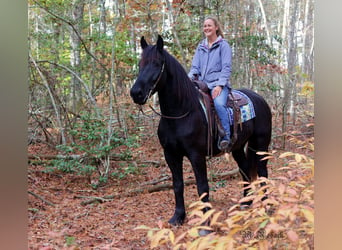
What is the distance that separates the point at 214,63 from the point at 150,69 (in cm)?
60

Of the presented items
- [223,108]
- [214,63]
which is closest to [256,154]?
[223,108]

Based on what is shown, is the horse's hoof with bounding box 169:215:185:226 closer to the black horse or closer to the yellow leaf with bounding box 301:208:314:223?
the black horse

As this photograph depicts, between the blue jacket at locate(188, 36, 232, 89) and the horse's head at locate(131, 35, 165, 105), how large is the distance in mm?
469

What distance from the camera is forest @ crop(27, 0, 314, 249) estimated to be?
290 centimetres

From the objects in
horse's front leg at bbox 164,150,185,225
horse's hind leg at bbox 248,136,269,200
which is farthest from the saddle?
horse's hind leg at bbox 248,136,269,200

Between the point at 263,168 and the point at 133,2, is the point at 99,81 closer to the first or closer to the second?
the point at 133,2

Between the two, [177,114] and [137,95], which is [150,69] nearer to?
[137,95]

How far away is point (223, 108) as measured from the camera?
8.80 feet

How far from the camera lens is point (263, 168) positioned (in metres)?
3.08

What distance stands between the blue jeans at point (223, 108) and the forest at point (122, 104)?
51 centimetres

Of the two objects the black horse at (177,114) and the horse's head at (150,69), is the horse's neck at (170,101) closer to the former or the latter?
the black horse at (177,114)

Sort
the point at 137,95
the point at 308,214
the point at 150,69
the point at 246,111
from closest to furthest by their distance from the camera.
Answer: the point at 308,214 → the point at 137,95 → the point at 150,69 → the point at 246,111
